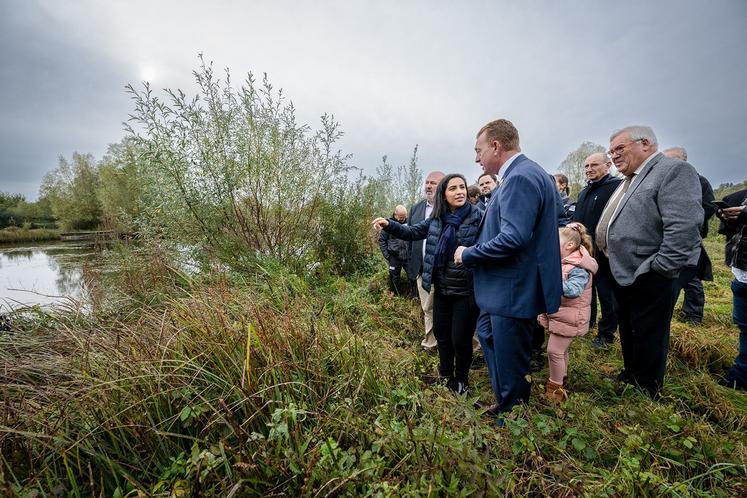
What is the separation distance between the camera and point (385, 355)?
2.52 metres

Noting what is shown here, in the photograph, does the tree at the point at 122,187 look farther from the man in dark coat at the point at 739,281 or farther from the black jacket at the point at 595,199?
the man in dark coat at the point at 739,281

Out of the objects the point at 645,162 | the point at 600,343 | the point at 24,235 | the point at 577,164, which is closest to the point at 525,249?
the point at 645,162

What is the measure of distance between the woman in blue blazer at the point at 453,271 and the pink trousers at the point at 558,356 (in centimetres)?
69

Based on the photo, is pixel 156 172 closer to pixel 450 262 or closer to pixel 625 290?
pixel 450 262

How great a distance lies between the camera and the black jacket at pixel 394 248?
16.5 feet

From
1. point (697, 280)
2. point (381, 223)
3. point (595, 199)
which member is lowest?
point (697, 280)

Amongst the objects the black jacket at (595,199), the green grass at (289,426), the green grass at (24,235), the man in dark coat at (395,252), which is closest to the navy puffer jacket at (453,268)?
the green grass at (289,426)

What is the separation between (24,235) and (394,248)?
3454 cm

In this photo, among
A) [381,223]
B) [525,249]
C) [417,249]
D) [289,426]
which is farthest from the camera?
[417,249]

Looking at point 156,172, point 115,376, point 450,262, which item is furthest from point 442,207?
point 156,172

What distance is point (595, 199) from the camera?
12.0 feet

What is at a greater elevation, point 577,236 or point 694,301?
point 577,236

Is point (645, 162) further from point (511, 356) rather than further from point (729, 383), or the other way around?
point (729, 383)

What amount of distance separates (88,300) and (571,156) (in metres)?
27.0
